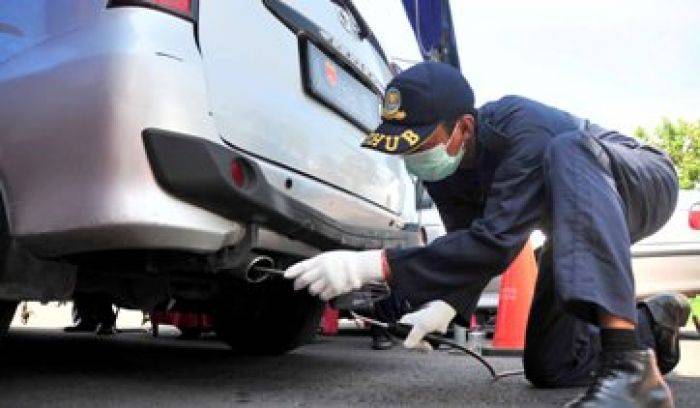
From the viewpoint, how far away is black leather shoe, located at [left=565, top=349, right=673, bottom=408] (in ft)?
6.07

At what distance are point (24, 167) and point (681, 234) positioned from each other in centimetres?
446

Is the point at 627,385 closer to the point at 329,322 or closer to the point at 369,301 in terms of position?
the point at 369,301

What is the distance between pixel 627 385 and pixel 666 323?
784 millimetres

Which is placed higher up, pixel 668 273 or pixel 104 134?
pixel 104 134

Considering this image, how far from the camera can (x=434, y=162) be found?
220 cm

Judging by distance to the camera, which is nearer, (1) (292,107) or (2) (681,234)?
(1) (292,107)

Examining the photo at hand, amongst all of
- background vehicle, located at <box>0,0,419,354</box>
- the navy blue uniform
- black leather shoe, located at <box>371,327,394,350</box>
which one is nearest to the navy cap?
the navy blue uniform

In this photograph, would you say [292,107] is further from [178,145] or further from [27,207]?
[27,207]

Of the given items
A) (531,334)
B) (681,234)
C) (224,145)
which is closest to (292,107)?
(224,145)

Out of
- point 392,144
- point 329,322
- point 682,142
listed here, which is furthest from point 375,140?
point 682,142

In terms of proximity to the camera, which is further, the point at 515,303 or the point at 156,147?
the point at 515,303

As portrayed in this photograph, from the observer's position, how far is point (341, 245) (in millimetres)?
2648

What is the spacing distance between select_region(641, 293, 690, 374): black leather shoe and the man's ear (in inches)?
33.8

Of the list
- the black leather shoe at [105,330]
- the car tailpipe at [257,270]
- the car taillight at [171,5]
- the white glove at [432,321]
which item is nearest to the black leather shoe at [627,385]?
the white glove at [432,321]
